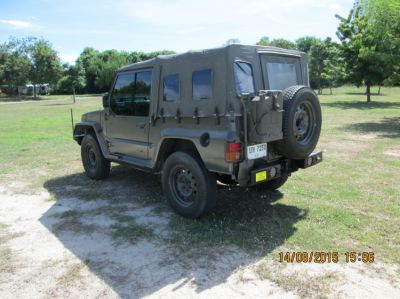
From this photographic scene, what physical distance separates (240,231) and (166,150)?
1543 mm

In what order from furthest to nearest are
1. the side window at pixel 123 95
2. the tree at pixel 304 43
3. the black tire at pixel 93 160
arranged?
the tree at pixel 304 43, the black tire at pixel 93 160, the side window at pixel 123 95

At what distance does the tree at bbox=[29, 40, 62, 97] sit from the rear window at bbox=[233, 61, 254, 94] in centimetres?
5498

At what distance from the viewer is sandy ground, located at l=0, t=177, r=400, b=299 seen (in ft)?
10.6

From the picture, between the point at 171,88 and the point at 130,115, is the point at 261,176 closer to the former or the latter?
the point at 171,88

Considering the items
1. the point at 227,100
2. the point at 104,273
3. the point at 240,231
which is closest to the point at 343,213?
the point at 240,231

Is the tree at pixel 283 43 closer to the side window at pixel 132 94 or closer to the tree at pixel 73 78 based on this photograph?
the tree at pixel 73 78

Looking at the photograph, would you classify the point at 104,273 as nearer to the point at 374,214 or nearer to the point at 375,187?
the point at 374,214

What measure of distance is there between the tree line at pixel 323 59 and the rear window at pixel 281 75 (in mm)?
651

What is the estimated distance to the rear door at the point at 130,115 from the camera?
5.42m

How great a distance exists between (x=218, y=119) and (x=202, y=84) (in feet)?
1.84

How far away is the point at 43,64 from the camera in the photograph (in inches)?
2115
